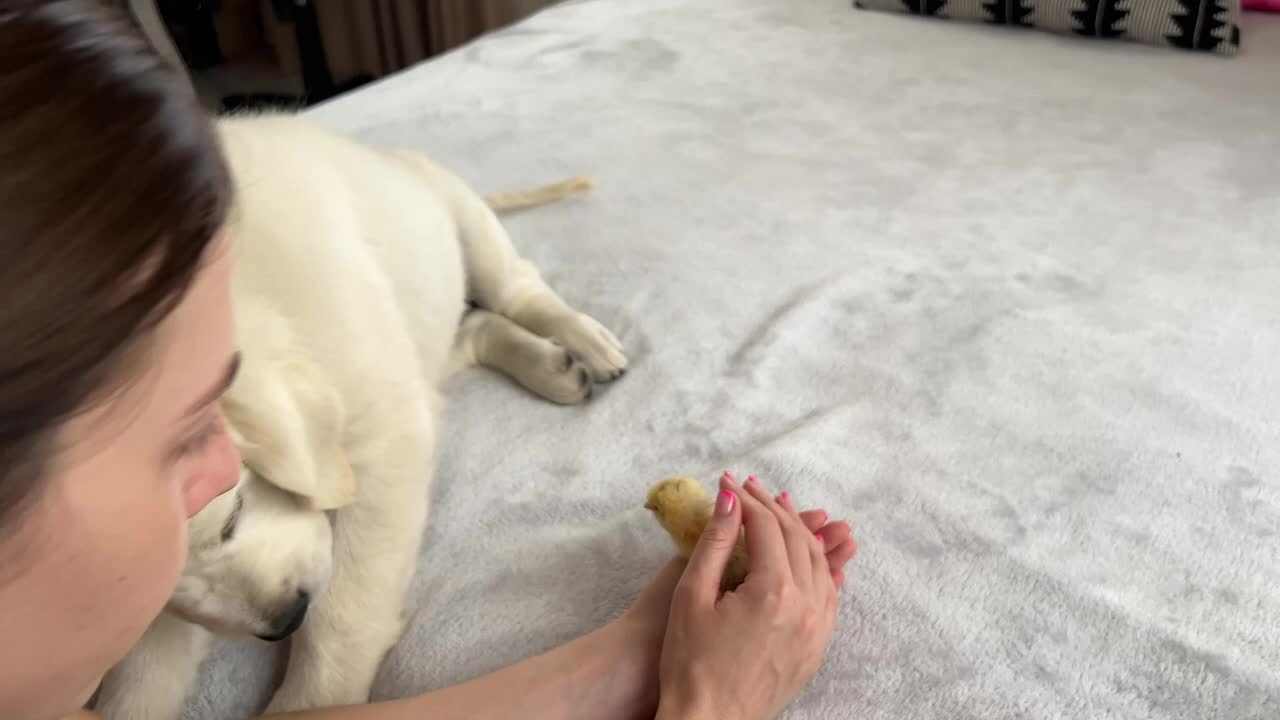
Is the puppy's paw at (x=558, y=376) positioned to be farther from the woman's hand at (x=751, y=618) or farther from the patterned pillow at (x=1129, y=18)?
the patterned pillow at (x=1129, y=18)

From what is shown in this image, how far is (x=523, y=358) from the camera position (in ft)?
3.86

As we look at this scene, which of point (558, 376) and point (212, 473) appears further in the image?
point (558, 376)

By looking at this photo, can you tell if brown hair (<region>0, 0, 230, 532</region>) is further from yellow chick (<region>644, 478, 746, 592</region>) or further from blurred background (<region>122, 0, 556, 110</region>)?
blurred background (<region>122, 0, 556, 110</region>)

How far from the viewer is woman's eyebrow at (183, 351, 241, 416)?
19.7 inches

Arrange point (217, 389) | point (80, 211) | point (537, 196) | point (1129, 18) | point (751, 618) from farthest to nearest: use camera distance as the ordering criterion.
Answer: point (1129, 18) → point (537, 196) → point (751, 618) → point (217, 389) → point (80, 211)

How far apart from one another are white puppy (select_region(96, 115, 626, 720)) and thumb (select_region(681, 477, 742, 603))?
0.88 feet

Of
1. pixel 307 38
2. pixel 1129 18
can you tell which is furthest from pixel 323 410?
pixel 307 38

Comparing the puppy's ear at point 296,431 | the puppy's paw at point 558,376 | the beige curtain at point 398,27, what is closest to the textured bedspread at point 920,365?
the puppy's paw at point 558,376

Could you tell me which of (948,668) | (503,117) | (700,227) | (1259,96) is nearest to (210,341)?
(948,668)

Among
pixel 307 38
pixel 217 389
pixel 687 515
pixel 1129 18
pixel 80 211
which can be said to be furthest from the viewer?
pixel 307 38

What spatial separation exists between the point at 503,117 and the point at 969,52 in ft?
2.83

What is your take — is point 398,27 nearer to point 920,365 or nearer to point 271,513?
point 920,365

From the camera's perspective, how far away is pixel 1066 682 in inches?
30.0

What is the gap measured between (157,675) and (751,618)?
0.48m
